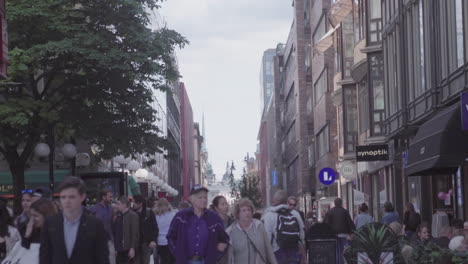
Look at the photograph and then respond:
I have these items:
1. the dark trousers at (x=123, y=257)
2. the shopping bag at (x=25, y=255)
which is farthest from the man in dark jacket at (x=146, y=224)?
the shopping bag at (x=25, y=255)

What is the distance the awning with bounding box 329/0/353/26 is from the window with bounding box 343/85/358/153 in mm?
3380

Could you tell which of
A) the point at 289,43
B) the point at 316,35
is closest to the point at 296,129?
the point at 289,43

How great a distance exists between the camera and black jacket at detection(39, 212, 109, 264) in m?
8.47

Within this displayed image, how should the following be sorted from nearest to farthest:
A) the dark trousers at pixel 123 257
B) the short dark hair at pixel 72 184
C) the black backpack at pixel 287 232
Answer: the short dark hair at pixel 72 184 → the black backpack at pixel 287 232 → the dark trousers at pixel 123 257

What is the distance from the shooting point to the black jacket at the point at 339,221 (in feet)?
83.0

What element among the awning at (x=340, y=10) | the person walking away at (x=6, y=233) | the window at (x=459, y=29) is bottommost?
the person walking away at (x=6, y=233)

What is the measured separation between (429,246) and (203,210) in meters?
2.74

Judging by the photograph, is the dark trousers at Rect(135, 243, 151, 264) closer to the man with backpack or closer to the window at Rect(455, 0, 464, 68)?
the man with backpack

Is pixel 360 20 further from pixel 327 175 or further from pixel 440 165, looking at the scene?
pixel 440 165

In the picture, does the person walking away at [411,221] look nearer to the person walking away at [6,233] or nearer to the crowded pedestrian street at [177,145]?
the crowded pedestrian street at [177,145]

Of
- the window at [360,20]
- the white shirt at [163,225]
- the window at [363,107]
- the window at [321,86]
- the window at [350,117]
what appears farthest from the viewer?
the window at [321,86]

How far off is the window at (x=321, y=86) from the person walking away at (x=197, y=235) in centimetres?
4962

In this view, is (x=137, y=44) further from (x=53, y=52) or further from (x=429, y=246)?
(x=429, y=246)

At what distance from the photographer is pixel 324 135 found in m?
66.9
